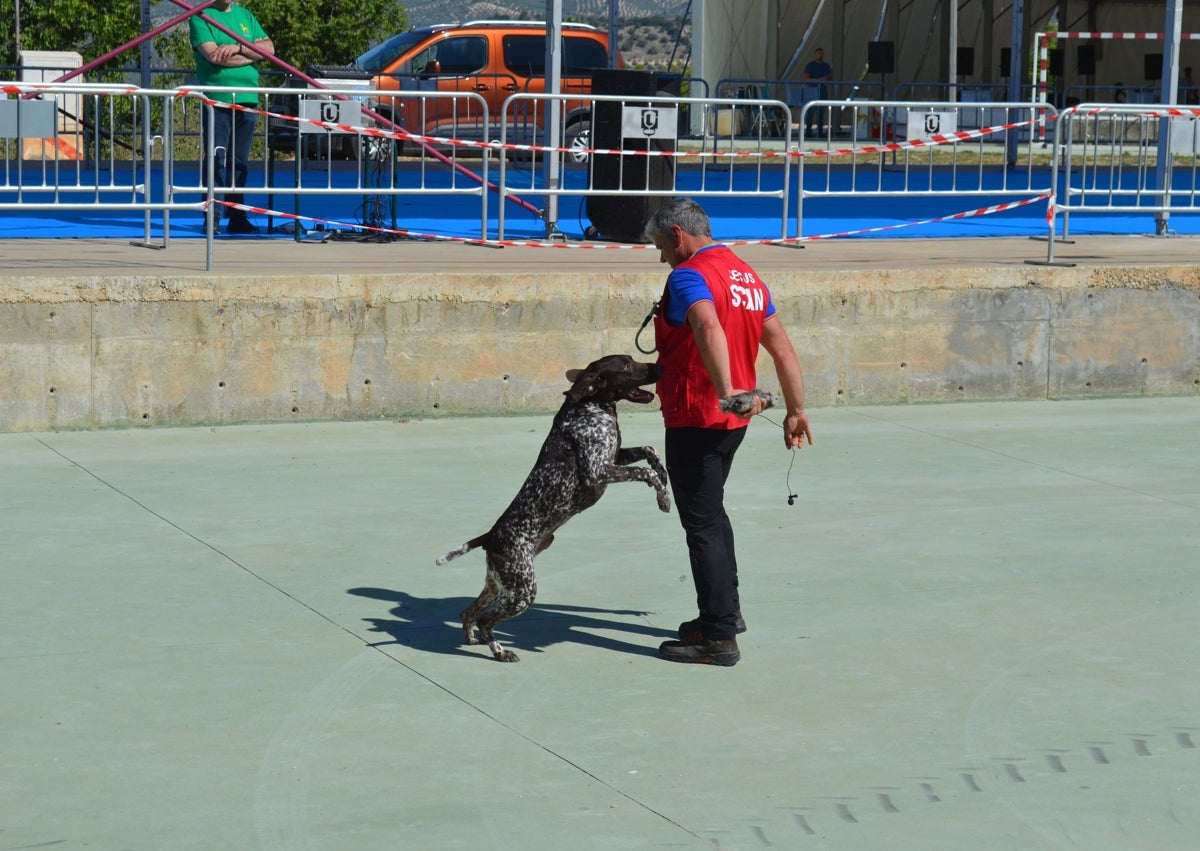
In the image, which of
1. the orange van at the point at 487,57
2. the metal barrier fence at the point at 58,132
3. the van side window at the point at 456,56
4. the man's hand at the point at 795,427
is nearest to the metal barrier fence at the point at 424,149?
the metal barrier fence at the point at 58,132

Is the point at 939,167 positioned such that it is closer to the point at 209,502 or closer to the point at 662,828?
the point at 209,502

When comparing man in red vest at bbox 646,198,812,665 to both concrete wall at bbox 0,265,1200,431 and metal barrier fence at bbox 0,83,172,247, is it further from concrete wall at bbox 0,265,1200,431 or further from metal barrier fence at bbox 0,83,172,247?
metal barrier fence at bbox 0,83,172,247

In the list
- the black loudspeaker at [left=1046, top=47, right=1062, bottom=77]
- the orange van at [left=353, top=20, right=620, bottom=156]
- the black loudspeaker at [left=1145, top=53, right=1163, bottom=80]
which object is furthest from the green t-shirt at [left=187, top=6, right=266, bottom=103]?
the black loudspeaker at [left=1145, top=53, right=1163, bottom=80]

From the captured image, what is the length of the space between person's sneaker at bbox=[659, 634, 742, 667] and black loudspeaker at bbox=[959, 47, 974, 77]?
3431 centimetres

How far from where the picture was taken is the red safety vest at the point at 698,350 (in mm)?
6074

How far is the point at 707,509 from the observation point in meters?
6.19

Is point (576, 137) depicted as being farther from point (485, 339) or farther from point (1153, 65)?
point (1153, 65)

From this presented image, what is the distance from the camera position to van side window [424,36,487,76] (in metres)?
26.7

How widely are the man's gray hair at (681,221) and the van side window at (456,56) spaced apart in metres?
21.1

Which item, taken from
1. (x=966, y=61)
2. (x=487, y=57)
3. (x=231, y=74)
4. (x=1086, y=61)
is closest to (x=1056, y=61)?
(x=1086, y=61)

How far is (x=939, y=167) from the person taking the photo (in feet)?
88.0

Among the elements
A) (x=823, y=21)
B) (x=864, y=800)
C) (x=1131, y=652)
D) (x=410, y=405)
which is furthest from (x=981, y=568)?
(x=823, y=21)

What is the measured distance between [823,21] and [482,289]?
96.1ft

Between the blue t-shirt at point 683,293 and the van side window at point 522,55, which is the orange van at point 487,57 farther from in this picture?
the blue t-shirt at point 683,293
